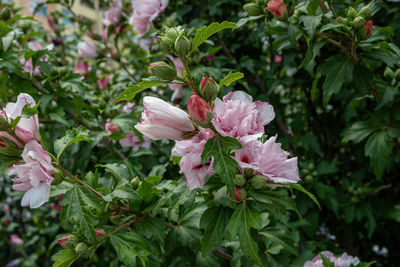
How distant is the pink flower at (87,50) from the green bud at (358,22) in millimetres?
1539

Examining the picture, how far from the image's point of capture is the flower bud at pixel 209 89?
0.82 m

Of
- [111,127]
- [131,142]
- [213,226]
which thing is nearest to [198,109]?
[213,226]

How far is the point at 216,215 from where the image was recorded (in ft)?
3.23

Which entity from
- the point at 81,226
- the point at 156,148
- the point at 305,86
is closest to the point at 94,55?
the point at 156,148

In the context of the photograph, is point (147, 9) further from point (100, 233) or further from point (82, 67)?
point (100, 233)

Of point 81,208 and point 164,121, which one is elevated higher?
point 164,121

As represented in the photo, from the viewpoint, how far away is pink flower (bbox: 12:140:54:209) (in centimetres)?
88

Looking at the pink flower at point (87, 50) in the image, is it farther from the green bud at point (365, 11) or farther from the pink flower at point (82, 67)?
the green bud at point (365, 11)

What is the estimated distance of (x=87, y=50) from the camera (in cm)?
215

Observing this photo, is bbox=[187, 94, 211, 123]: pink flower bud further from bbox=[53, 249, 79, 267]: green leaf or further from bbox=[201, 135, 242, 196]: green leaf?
bbox=[53, 249, 79, 267]: green leaf

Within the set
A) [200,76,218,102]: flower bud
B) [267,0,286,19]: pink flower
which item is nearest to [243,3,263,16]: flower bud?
[267,0,286,19]: pink flower

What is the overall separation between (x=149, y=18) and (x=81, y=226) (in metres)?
1.18

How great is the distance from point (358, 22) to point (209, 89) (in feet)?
2.11

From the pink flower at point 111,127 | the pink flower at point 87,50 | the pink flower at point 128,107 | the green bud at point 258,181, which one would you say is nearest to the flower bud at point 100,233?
the green bud at point 258,181
